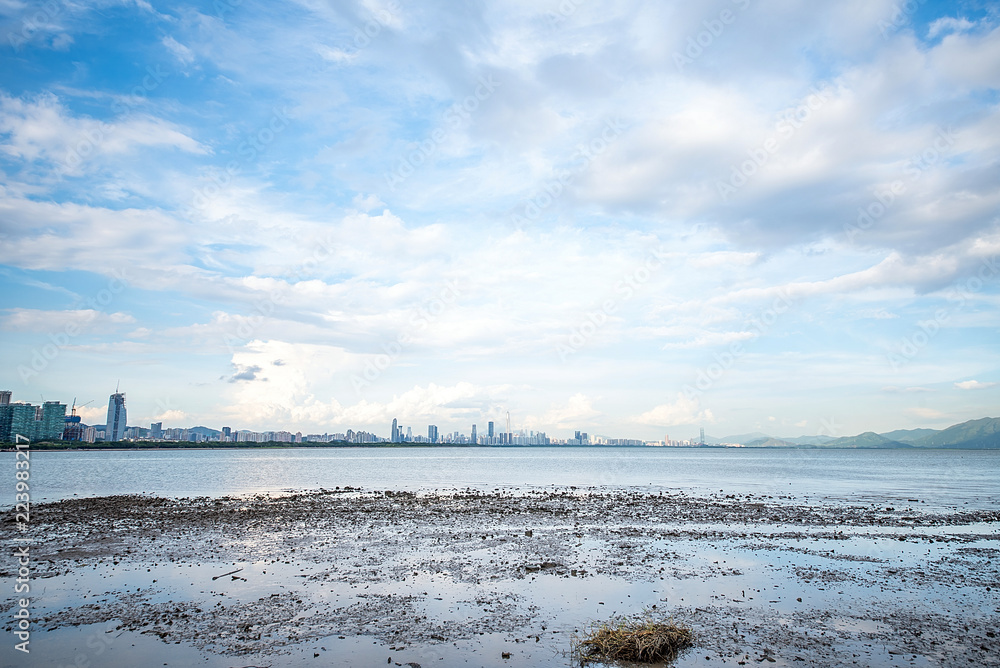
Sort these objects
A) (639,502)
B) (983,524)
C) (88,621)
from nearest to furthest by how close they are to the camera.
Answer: (88,621) → (983,524) → (639,502)

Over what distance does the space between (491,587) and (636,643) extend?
718 cm

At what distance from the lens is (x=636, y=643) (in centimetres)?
1338

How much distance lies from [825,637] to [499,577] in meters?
10.9

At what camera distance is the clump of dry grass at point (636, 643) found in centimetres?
1323

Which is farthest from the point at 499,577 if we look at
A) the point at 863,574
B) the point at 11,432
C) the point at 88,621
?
the point at 11,432

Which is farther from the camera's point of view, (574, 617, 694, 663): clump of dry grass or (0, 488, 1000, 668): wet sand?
(0, 488, 1000, 668): wet sand

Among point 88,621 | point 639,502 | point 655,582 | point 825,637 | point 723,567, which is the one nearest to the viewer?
point 825,637

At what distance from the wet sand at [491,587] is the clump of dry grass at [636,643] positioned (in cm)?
40

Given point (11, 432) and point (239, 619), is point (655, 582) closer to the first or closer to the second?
point (239, 619)

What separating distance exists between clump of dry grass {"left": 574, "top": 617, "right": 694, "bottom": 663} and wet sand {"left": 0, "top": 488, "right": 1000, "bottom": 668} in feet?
1.31

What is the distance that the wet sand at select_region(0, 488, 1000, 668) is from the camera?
13.8 m

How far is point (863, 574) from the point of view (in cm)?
2114

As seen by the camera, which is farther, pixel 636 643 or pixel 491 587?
pixel 491 587

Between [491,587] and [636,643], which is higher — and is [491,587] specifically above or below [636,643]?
below
